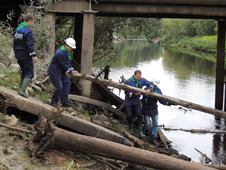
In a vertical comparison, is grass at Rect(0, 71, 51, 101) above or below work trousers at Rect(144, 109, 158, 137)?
above

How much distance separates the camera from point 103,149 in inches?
275

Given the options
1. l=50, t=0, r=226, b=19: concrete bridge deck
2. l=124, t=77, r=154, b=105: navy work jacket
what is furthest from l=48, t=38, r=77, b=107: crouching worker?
l=50, t=0, r=226, b=19: concrete bridge deck

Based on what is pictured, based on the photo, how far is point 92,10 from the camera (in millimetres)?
12820

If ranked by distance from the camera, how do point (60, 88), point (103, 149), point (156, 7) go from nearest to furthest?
point (103, 149) < point (60, 88) < point (156, 7)

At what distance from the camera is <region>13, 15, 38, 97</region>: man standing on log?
26.9 ft

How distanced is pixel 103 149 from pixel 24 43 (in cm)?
274

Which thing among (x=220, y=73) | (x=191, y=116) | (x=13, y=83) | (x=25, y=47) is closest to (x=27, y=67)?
(x=25, y=47)

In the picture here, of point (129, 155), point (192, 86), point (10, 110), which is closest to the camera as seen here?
point (129, 155)

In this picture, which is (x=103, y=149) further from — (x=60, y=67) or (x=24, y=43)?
(x=60, y=67)

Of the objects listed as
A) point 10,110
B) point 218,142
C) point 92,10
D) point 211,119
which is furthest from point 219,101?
point 10,110

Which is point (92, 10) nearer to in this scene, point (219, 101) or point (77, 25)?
point (77, 25)

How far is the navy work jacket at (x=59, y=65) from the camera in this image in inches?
360

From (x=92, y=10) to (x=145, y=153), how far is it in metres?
6.78

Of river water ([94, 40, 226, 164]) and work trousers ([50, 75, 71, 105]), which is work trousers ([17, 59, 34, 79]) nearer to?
work trousers ([50, 75, 71, 105])
